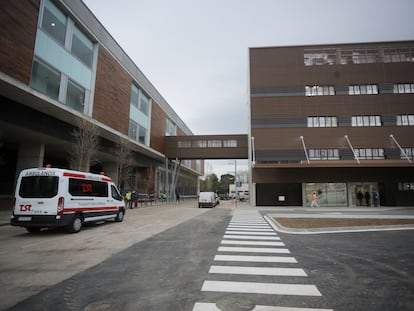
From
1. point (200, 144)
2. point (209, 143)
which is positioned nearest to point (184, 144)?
point (200, 144)

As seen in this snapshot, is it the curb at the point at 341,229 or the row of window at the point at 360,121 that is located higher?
the row of window at the point at 360,121

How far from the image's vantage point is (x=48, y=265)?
5.60 meters

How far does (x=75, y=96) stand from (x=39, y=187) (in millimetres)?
12424

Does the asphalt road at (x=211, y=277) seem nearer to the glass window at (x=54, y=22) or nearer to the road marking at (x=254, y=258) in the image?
the road marking at (x=254, y=258)

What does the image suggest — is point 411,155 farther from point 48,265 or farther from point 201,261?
point 48,265

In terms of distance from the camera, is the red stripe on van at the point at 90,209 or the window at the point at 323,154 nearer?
the red stripe on van at the point at 90,209

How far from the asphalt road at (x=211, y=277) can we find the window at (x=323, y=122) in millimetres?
24389

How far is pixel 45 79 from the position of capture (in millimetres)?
15844

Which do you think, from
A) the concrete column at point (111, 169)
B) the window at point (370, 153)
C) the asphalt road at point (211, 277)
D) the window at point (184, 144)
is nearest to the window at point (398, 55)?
the window at point (370, 153)

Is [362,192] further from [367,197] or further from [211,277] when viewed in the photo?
[211,277]

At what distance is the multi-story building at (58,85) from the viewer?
13.8 metres

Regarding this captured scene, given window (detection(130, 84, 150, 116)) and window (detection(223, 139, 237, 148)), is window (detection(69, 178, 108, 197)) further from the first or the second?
window (detection(223, 139, 237, 148))

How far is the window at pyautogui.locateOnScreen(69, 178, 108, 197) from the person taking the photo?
986 cm

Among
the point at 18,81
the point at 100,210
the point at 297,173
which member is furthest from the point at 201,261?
the point at 297,173
